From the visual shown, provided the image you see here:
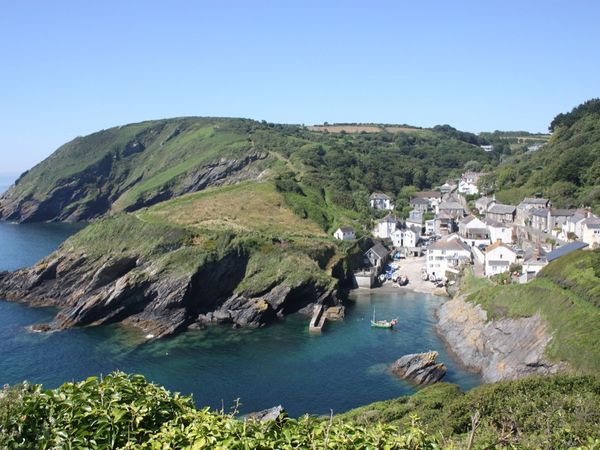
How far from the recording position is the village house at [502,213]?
88125 millimetres

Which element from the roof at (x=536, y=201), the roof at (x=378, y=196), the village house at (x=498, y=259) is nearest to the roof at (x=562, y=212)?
the roof at (x=536, y=201)

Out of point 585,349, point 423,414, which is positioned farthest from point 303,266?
point 423,414

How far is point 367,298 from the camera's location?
67250 mm

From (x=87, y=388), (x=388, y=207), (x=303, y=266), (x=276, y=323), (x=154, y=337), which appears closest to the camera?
(x=87, y=388)

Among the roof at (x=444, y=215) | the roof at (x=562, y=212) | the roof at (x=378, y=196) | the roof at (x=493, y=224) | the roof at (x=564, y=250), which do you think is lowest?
the roof at (x=564, y=250)

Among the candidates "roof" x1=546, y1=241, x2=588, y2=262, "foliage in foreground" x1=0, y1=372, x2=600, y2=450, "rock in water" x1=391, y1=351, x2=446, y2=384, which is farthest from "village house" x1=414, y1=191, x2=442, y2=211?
"foliage in foreground" x1=0, y1=372, x2=600, y2=450

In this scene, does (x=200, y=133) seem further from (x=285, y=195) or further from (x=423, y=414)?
(x=423, y=414)

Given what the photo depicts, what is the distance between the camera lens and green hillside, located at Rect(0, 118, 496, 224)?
11762 cm

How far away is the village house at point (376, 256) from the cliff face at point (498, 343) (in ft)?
81.3

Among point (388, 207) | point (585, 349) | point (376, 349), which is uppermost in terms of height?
point (388, 207)

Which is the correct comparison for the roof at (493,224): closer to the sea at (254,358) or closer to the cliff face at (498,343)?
the sea at (254,358)

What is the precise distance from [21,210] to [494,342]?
140551mm

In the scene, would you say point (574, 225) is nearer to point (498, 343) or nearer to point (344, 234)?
point (344, 234)

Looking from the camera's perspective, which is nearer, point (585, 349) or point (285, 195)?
point (585, 349)
